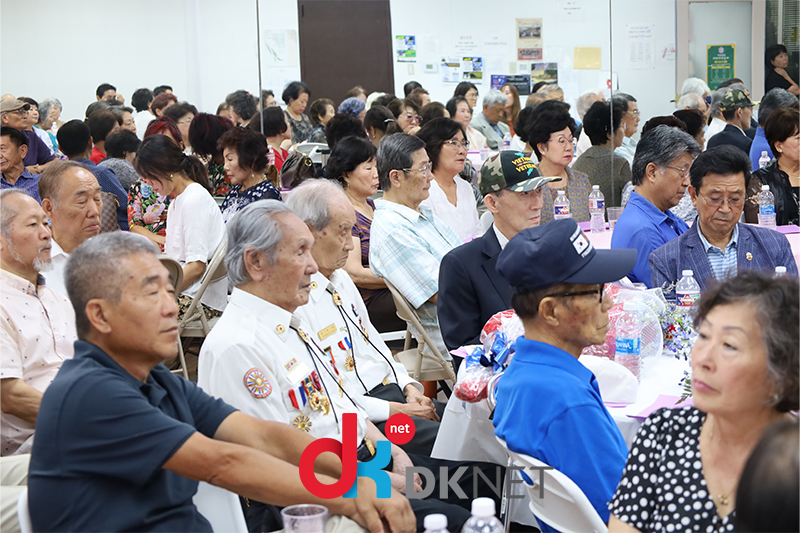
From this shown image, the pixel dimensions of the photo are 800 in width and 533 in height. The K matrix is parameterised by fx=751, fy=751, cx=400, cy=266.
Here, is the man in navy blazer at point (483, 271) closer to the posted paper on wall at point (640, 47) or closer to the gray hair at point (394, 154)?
the gray hair at point (394, 154)

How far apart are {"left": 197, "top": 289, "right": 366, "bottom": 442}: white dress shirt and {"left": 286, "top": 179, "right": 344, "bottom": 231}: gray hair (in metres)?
0.66

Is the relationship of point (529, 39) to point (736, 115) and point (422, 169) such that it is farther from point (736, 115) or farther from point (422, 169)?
point (422, 169)

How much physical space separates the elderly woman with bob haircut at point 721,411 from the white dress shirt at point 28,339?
2.06m

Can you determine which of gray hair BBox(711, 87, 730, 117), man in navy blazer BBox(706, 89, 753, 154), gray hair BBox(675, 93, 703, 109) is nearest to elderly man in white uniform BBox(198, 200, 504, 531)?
man in navy blazer BBox(706, 89, 753, 154)

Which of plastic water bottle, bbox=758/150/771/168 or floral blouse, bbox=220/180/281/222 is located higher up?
plastic water bottle, bbox=758/150/771/168

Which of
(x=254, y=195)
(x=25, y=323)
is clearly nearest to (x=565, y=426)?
(x=25, y=323)

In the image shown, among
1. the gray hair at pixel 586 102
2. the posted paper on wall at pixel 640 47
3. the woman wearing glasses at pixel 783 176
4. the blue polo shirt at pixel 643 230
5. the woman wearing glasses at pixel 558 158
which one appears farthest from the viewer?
the gray hair at pixel 586 102

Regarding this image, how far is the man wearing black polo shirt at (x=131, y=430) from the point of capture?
155 centimetres

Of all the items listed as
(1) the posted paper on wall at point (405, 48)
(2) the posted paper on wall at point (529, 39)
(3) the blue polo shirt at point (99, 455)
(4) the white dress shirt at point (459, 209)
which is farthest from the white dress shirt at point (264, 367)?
(1) the posted paper on wall at point (405, 48)

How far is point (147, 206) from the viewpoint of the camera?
5219 mm

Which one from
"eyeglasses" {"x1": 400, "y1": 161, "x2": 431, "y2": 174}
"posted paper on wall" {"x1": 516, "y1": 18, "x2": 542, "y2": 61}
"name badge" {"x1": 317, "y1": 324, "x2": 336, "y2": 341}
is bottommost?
"name badge" {"x1": 317, "y1": 324, "x2": 336, "y2": 341}

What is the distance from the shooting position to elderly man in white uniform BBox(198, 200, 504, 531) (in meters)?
2.11

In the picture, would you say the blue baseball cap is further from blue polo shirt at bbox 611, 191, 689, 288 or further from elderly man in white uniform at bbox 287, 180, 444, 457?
blue polo shirt at bbox 611, 191, 689, 288

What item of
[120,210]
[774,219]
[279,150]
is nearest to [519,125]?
[279,150]
